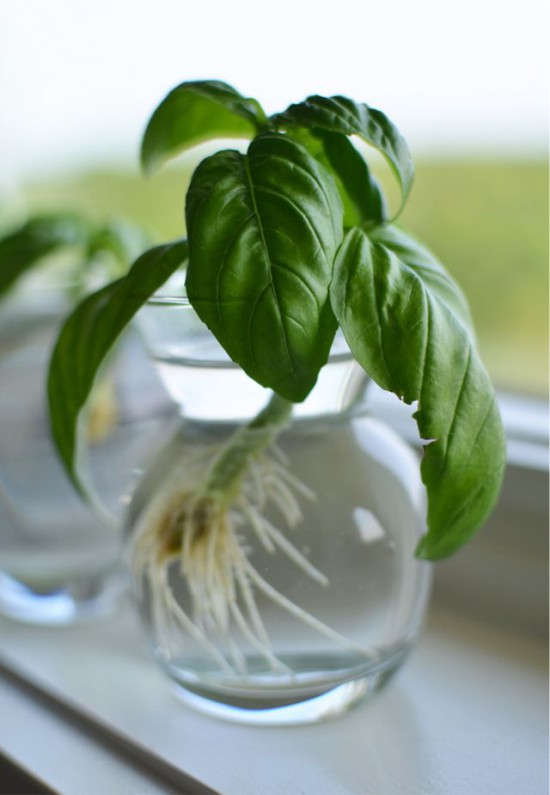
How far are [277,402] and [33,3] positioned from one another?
93cm

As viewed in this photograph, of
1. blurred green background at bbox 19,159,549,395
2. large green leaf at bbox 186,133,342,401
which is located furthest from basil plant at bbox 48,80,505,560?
blurred green background at bbox 19,159,549,395

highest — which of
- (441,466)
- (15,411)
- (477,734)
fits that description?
(441,466)

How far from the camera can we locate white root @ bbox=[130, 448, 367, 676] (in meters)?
0.54

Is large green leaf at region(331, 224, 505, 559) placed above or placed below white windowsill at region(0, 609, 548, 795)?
above

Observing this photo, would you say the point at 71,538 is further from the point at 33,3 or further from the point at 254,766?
the point at 33,3

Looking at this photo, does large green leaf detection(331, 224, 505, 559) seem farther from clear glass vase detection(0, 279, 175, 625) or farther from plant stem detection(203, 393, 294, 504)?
clear glass vase detection(0, 279, 175, 625)

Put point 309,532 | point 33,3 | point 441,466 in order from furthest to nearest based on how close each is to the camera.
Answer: point 33,3 < point 309,532 < point 441,466

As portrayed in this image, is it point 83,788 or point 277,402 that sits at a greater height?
point 277,402

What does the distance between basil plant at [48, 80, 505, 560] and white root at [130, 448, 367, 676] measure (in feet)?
0.32

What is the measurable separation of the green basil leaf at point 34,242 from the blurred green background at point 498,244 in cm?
20

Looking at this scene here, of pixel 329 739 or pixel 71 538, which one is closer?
pixel 329 739

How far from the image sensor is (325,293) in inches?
Answer: 17.1

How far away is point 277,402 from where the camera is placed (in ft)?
1.76

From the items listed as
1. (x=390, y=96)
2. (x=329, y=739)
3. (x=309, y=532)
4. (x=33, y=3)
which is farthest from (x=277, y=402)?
(x=33, y=3)
